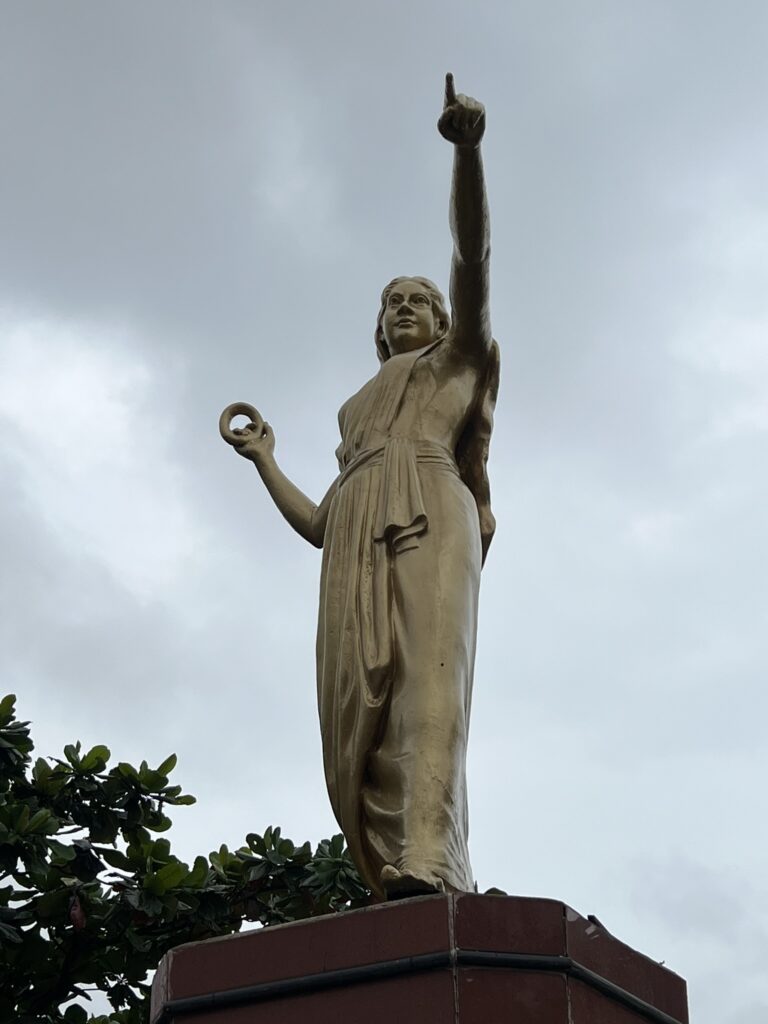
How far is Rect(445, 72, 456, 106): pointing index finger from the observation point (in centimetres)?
600

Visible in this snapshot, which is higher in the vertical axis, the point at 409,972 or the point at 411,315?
the point at 411,315

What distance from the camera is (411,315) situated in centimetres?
714

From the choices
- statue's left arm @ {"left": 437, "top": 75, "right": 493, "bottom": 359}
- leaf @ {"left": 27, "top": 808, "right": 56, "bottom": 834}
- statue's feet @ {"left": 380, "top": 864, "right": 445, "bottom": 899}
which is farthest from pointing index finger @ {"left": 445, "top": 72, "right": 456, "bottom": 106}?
leaf @ {"left": 27, "top": 808, "right": 56, "bottom": 834}

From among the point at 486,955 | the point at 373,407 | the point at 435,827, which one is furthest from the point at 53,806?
the point at 486,955

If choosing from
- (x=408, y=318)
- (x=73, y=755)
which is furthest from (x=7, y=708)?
(x=408, y=318)

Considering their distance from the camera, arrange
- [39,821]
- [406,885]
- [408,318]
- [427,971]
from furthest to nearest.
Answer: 1. [39,821]
2. [408,318]
3. [406,885]
4. [427,971]

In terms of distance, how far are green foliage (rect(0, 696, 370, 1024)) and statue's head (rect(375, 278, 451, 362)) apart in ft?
11.4

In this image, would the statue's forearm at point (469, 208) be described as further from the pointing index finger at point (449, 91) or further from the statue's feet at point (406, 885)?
the statue's feet at point (406, 885)

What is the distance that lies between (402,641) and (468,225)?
164cm

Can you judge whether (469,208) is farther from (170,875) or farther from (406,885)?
(170,875)

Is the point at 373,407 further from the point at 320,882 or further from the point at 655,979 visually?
the point at 320,882

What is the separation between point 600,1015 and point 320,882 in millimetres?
4625

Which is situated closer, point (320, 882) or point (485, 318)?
point (485, 318)

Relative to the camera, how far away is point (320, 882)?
9.38 m
